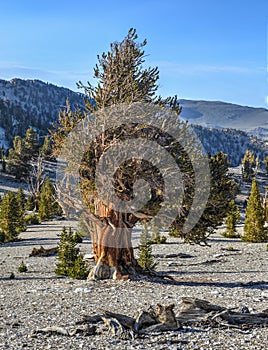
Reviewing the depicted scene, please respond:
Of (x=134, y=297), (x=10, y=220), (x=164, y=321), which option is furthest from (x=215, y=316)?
(x=10, y=220)

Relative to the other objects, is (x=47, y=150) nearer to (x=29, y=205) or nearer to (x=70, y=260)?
(x=29, y=205)

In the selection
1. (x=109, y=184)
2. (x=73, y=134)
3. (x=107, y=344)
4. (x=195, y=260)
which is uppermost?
(x=73, y=134)

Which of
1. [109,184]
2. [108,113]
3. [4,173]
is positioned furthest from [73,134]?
[4,173]

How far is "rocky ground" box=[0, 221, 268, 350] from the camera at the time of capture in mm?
7984

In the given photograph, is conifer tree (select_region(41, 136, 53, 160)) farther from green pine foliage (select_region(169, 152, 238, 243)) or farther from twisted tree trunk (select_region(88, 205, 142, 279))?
green pine foliage (select_region(169, 152, 238, 243))

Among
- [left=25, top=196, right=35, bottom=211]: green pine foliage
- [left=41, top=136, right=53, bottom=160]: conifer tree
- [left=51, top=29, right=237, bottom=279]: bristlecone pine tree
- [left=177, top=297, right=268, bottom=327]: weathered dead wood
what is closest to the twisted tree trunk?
[left=51, top=29, right=237, bottom=279]: bristlecone pine tree

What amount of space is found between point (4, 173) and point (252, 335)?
287 feet

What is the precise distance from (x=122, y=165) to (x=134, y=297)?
4.51 meters

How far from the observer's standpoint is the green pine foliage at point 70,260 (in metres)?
16.6

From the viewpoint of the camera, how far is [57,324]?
9438 mm

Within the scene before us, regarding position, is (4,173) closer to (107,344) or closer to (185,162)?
(185,162)

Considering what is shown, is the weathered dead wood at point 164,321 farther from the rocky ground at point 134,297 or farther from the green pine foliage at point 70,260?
the green pine foliage at point 70,260

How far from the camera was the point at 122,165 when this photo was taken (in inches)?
574

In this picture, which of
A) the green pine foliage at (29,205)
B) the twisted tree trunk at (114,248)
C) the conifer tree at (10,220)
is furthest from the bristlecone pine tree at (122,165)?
the green pine foliage at (29,205)
